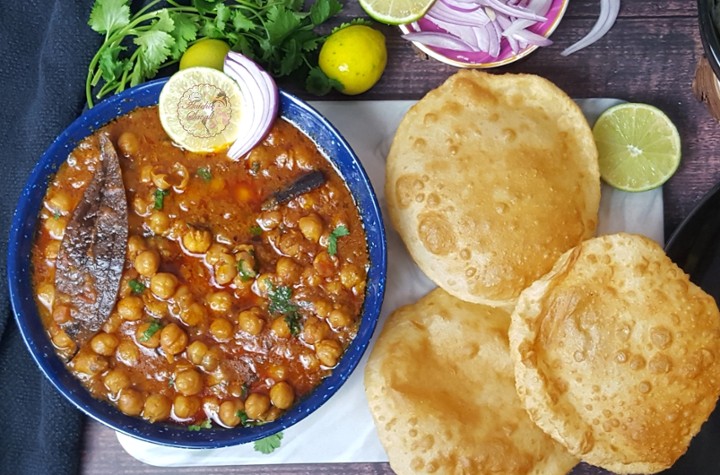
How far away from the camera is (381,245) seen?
353 centimetres

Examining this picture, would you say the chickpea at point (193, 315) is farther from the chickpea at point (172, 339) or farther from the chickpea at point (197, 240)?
the chickpea at point (197, 240)

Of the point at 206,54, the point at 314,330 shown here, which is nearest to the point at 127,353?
the point at 314,330

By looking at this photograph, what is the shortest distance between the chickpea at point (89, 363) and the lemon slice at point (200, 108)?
1.10 metres

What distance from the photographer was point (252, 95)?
3.51m

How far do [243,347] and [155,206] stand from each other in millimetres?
808

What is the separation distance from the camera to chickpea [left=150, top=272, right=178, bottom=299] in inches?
135

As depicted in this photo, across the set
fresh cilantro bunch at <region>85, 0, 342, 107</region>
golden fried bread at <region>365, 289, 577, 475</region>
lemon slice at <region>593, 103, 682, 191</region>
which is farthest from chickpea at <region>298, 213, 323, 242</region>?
lemon slice at <region>593, 103, 682, 191</region>

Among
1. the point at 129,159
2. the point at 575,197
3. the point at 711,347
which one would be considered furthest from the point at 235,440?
the point at 711,347

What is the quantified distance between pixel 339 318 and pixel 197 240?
0.78m

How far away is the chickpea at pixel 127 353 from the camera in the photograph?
3473 mm

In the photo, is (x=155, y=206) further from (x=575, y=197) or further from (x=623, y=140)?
(x=623, y=140)

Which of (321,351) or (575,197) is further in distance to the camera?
(575,197)

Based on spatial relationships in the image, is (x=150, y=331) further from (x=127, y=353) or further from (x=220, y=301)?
(x=220, y=301)

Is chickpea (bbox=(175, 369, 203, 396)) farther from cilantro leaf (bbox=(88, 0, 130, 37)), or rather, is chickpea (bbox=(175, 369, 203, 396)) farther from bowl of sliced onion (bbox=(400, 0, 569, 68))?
bowl of sliced onion (bbox=(400, 0, 569, 68))
